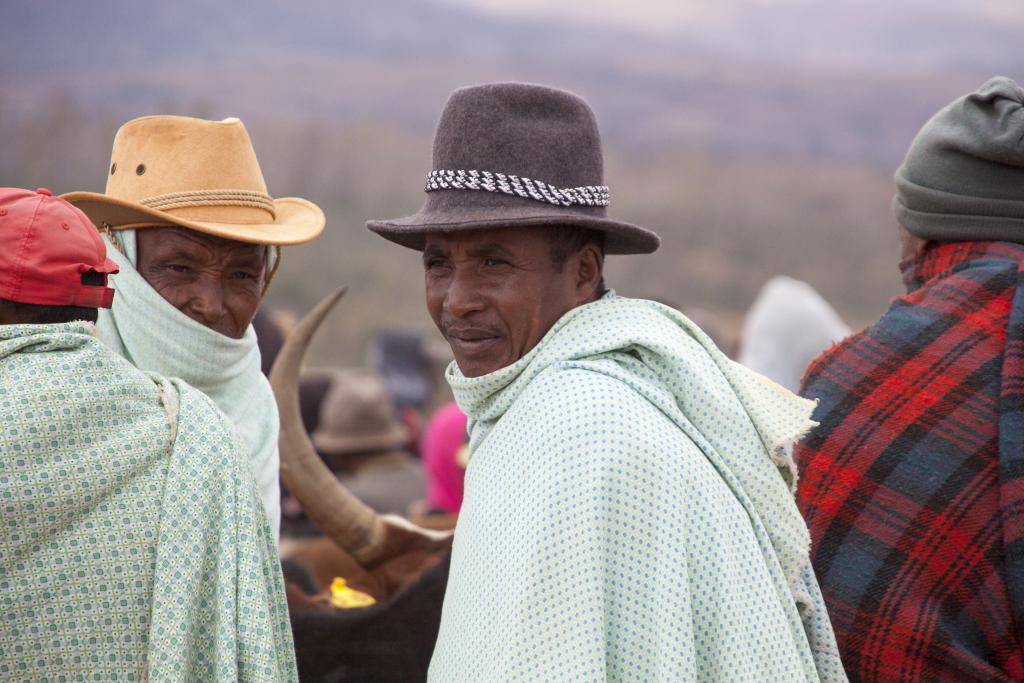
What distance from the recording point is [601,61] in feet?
104

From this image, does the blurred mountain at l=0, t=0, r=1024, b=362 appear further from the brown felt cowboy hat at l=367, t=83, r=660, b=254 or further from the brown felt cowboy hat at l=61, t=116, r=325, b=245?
the brown felt cowboy hat at l=367, t=83, r=660, b=254

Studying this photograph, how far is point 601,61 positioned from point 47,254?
Result: 30912mm

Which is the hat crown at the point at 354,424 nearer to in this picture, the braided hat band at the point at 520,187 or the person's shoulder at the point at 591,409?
the braided hat band at the point at 520,187

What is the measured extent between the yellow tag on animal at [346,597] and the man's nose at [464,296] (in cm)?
137

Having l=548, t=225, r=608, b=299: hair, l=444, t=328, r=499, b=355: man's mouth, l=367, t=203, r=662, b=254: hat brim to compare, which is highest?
l=367, t=203, r=662, b=254: hat brim

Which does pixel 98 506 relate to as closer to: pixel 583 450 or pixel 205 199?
pixel 583 450

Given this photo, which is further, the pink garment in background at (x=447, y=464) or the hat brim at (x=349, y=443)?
the hat brim at (x=349, y=443)

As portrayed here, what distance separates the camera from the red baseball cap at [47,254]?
6.75 ft

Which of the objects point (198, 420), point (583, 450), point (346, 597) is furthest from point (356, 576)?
point (583, 450)

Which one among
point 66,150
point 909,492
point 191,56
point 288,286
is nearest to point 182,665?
point 909,492

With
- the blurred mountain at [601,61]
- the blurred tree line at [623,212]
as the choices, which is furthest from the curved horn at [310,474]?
the blurred mountain at [601,61]

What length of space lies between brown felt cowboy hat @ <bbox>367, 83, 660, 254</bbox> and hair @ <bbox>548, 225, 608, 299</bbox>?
0.03 m

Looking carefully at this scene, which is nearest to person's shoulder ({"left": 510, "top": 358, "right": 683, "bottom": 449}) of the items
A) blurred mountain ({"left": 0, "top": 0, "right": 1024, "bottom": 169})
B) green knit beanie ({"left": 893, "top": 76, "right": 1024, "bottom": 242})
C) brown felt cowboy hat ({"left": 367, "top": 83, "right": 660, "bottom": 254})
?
brown felt cowboy hat ({"left": 367, "top": 83, "right": 660, "bottom": 254})

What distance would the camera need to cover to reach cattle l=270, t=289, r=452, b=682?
3156mm
